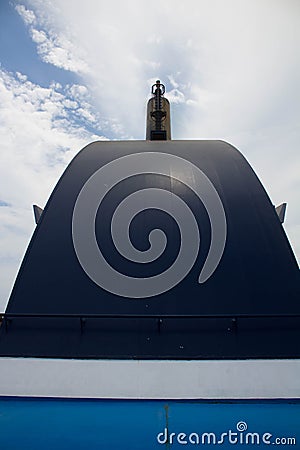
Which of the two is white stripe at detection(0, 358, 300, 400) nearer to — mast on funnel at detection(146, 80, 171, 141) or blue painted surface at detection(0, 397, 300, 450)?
blue painted surface at detection(0, 397, 300, 450)

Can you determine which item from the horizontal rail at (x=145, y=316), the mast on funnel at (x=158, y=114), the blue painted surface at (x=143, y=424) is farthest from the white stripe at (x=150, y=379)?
the mast on funnel at (x=158, y=114)

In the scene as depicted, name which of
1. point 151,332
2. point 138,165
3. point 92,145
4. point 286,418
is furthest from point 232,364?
point 92,145

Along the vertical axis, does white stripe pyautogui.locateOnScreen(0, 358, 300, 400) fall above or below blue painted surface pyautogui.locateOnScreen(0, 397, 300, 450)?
above

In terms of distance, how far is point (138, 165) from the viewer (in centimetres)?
764

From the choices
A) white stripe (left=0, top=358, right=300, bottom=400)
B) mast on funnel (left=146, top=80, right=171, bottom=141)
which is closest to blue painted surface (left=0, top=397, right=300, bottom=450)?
white stripe (left=0, top=358, right=300, bottom=400)

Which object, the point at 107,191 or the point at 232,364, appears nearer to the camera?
the point at 232,364

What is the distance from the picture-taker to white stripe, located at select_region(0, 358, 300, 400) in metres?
4.52

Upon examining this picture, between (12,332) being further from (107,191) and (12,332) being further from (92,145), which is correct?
(92,145)

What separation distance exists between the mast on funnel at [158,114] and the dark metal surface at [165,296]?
628 centimetres

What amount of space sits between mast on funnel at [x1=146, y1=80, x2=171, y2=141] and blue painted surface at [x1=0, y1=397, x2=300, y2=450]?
9.70m

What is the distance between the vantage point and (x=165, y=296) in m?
5.70

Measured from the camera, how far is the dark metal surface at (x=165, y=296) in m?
5.11

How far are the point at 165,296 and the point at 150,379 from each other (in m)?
1.39

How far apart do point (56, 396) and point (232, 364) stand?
2353 millimetres
